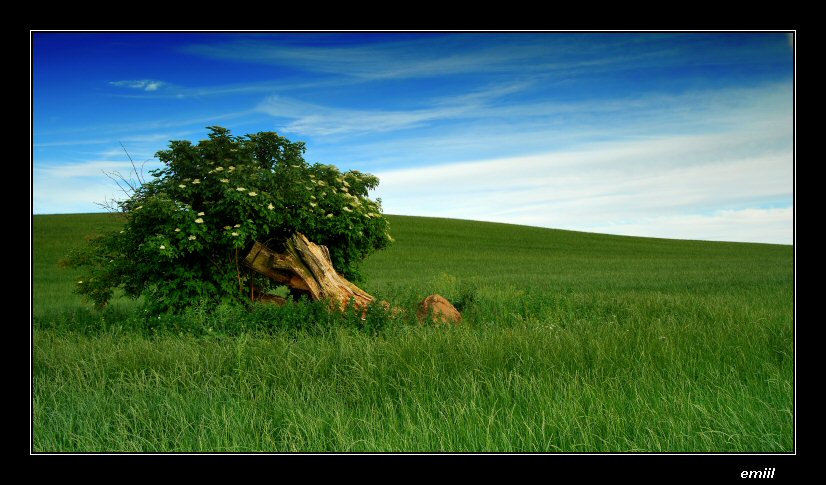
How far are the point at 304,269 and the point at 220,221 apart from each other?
204 centimetres

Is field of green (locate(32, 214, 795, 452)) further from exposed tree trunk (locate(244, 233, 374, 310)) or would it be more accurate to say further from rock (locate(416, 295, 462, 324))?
exposed tree trunk (locate(244, 233, 374, 310))

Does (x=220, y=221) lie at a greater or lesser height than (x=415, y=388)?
greater

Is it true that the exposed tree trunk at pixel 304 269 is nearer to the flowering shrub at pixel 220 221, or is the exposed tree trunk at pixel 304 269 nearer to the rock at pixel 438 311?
the flowering shrub at pixel 220 221

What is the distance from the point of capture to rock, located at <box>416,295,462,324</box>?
8.80m

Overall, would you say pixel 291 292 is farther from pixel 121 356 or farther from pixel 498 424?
pixel 498 424

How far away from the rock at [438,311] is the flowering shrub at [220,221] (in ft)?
8.23

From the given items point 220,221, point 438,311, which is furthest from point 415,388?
point 220,221

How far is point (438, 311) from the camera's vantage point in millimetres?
9148

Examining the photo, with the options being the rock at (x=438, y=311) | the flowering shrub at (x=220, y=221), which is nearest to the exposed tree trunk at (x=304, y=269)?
the flowering shrub at (x=220, y=221)

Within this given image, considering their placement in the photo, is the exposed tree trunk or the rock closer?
the rock

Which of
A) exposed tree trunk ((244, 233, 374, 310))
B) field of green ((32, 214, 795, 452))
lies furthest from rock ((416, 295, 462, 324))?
exposed tree trunk ((244, 233, 374, 310))

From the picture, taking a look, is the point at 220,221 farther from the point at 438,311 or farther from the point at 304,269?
the point at 438,311

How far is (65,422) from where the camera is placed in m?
4.17

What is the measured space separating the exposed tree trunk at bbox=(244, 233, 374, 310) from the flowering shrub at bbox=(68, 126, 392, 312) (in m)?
0.38
